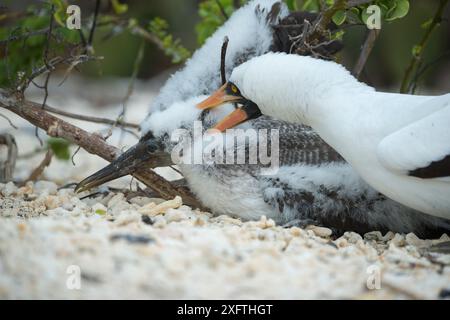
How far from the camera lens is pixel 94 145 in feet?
13.1

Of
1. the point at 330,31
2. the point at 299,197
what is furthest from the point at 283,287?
the point at 330,31

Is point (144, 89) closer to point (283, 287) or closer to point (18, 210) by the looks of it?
point (18, 210)

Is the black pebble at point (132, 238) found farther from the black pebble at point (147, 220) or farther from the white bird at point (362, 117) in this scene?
the white bird at point (362, 117)

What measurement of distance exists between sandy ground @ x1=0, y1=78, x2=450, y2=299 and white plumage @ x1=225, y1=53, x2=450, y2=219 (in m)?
0.30

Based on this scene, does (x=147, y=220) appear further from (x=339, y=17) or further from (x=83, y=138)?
(x=339, y=17)

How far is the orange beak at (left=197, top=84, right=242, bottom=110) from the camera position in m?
3.77

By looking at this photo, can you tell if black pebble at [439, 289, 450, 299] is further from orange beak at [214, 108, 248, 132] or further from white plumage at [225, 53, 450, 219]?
orange beak at [214, 108, 248, 132]

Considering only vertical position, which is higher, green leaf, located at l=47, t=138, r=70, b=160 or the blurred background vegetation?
the blurred background vegetation

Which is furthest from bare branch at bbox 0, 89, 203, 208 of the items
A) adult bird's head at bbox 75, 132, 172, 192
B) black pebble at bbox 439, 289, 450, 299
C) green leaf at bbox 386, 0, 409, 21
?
black pebble at bbox 439, 289, 450, 299

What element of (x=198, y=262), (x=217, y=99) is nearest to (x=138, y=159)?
(x=217, y=99)

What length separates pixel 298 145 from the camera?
3.87m

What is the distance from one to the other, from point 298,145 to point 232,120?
38cm

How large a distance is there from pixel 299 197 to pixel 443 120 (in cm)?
Answer: 81

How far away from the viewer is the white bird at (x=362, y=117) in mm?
3182
